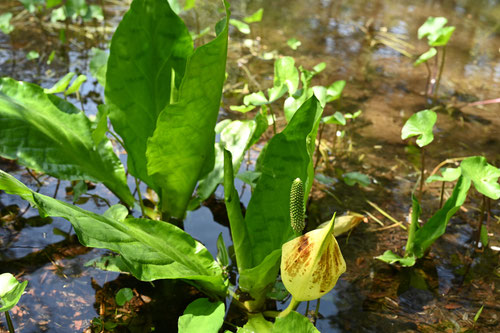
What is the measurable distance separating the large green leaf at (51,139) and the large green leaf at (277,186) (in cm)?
44

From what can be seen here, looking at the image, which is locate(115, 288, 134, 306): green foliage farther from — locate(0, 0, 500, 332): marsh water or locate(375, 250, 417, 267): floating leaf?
locate(375, 250, 417, 267): floating leaf

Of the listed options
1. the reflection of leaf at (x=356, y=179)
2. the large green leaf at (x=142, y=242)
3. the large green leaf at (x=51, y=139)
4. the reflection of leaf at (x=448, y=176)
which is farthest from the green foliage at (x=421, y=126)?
the large green leaf at (x=51, y=139)

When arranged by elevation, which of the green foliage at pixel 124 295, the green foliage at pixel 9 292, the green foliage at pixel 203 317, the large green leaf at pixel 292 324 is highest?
the green foliage at pixel 9 292

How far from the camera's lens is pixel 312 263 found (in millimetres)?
858

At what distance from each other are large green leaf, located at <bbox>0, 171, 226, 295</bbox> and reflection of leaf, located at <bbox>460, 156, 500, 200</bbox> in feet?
2.25

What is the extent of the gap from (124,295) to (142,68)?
1.92 feet

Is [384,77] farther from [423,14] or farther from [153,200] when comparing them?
[153,200]

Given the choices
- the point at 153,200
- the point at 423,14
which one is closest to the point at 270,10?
the point at 423,14

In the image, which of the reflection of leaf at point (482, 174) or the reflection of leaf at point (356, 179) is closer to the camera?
the reflection of leaf at point (482, 174)

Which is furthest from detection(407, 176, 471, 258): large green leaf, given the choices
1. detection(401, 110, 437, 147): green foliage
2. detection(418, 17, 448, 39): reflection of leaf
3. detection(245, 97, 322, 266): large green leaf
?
detection(418, 17, 448, 39): reflection of leaf

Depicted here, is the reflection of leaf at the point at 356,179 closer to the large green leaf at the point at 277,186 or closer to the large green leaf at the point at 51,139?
the large green leaf at the point at 277,186

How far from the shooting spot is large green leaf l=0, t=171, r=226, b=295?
92cm

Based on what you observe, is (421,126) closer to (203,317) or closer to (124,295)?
(203,317)

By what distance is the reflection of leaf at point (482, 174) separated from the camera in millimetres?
1265
